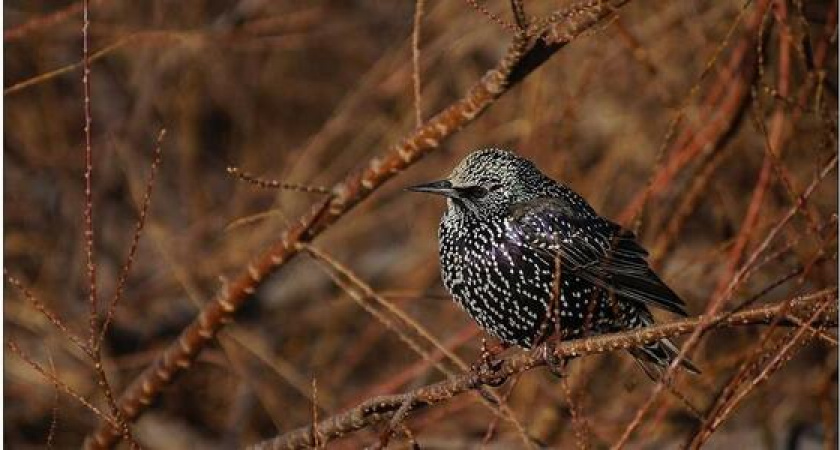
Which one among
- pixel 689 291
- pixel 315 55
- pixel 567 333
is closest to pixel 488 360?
pixel 567 333

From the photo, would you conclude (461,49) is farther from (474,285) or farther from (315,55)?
(474,285)

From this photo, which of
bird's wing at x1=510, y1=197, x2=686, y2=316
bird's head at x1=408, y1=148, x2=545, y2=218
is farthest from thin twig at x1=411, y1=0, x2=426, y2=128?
bird's wing at x1=510, y1=197, x2=686, y2=316

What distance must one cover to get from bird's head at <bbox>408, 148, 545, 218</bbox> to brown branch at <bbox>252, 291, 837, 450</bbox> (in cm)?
57

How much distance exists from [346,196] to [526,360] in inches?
45.4

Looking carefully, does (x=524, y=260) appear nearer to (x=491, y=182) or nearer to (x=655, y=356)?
(x=491, y=182)

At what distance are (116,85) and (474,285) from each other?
4298 millimetres

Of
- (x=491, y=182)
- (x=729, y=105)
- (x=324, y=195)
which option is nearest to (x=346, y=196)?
(x=491, y=182)

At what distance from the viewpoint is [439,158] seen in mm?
7152

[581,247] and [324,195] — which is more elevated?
[324,195]

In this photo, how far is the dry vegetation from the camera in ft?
18.4

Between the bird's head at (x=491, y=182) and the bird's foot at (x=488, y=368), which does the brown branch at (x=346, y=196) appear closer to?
the bird's head at (x=491, y=182)

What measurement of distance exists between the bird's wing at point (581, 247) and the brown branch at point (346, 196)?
330 mm

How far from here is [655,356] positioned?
13.4ft

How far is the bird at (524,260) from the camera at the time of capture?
392 cm
